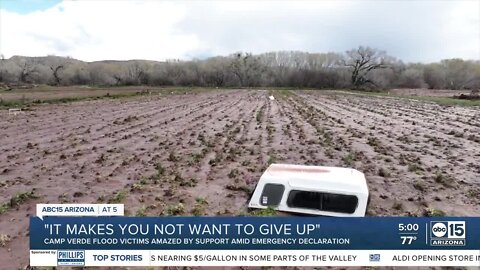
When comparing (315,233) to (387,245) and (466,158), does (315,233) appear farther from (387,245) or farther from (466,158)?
(466,158)

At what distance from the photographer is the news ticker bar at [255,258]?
6.33 metres

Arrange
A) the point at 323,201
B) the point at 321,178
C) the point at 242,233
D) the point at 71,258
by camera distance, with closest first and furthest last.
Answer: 1. the point at 242,233
2. the point at 71,258
3. the point at 323,201
4. the point at 321,178

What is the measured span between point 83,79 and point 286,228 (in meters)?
131

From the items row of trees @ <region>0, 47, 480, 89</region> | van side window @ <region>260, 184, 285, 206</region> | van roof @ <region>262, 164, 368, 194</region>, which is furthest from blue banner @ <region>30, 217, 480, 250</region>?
row of trees @ <region>0, 47, 480, 89</region>

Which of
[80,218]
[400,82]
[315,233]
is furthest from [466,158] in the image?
[400,82]

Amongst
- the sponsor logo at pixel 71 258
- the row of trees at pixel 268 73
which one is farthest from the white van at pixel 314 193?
the row of trees at pixel 268 73

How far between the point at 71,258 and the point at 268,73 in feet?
379

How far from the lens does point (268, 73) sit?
119750mm

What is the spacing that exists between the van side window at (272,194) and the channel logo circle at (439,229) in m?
3.04

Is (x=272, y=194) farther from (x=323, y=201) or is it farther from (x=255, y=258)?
(x=255, y=258)

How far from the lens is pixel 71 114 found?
95.0ft

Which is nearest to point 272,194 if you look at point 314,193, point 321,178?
point 314,193

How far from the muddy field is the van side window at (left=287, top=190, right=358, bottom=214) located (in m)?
1.17

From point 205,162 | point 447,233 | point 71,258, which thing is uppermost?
point 447,233
